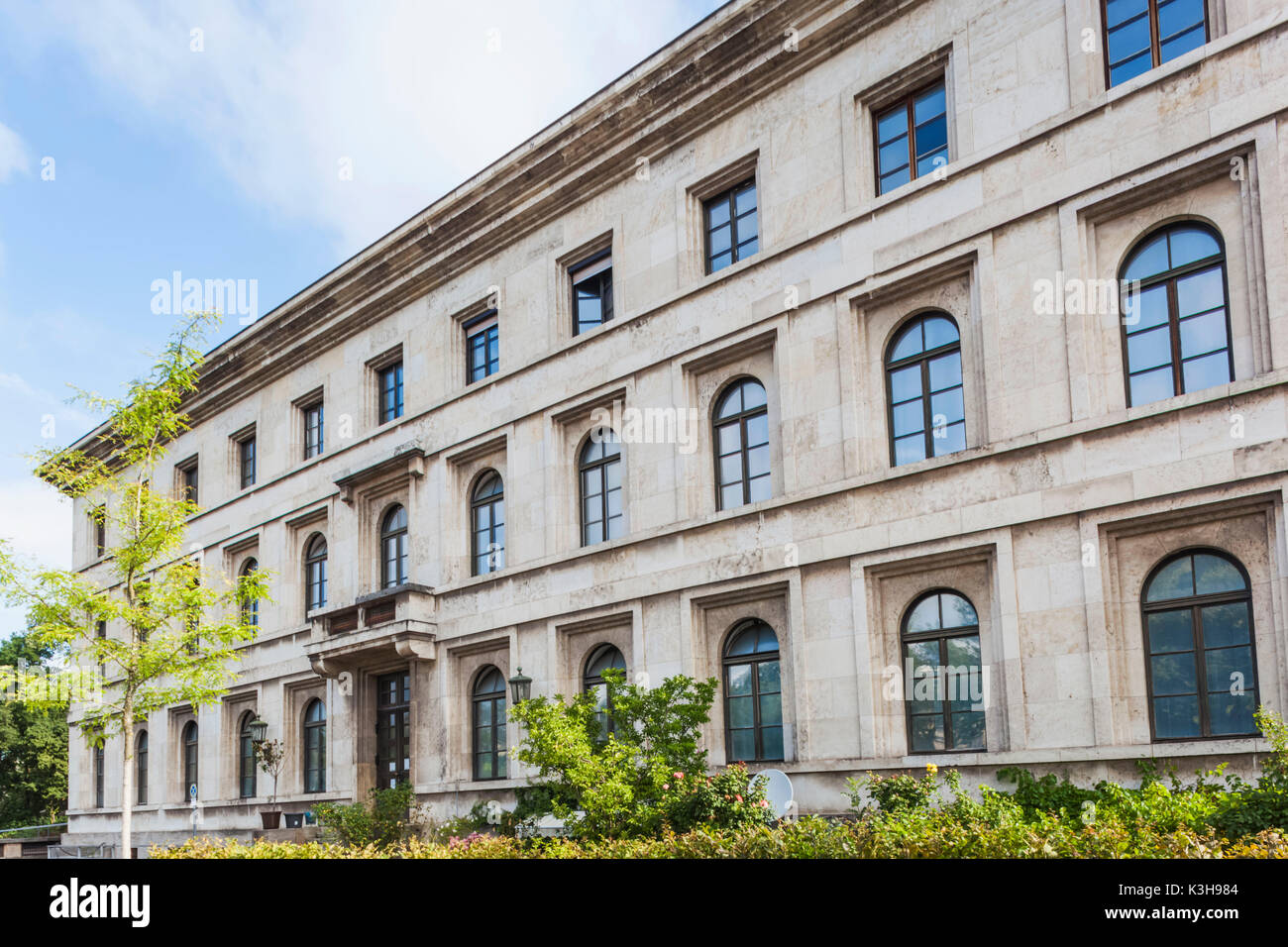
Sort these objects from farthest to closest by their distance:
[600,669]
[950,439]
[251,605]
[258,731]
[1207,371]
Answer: [251,605], [258,731], [600,669], [950,439], [1207,371]

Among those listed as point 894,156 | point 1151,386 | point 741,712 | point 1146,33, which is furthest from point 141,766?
point 1146,33

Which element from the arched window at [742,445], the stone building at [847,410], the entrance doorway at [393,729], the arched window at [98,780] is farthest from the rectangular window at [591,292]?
the arched window at [98,780]

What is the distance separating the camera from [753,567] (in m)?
20.9

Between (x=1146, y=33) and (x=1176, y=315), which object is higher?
(x=1146, y=33)

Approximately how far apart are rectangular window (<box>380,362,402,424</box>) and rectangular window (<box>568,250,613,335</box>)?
6.97m

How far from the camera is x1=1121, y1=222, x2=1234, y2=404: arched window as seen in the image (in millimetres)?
15906

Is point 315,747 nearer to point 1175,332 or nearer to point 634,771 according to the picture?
point 634,771

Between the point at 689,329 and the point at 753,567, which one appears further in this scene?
the point at 689,329

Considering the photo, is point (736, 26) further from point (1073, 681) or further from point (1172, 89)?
point (1073, 681)

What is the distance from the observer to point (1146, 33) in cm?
1711

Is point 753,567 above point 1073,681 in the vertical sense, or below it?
above

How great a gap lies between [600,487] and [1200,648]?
1262 centimetres
